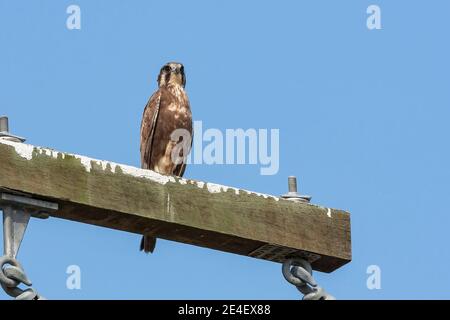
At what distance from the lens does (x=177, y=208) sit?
510 centimetres

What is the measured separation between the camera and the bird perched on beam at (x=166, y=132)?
11219mm

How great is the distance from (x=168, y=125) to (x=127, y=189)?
616 centimetres

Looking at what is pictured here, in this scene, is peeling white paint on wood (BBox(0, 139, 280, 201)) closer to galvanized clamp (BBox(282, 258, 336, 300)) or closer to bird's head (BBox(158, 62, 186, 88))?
galvanized clamp (BBox(282, 258, 336, 300))

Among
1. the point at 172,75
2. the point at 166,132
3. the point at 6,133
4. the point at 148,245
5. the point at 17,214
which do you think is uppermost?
the point at 172,75

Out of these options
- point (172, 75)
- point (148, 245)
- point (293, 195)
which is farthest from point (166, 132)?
point (293, 195)

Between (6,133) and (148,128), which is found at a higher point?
(148,128)

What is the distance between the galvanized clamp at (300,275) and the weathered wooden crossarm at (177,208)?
0.04m

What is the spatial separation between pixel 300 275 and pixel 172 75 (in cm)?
686

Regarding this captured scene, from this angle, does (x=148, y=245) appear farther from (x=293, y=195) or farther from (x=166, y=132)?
(x=293, y=195)

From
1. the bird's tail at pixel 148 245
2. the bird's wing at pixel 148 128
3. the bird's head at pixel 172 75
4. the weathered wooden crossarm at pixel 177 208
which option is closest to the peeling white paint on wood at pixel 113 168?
the weathered wooden crossarm at pixel 177 208

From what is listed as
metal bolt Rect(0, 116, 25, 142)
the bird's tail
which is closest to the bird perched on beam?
the bird's tail
